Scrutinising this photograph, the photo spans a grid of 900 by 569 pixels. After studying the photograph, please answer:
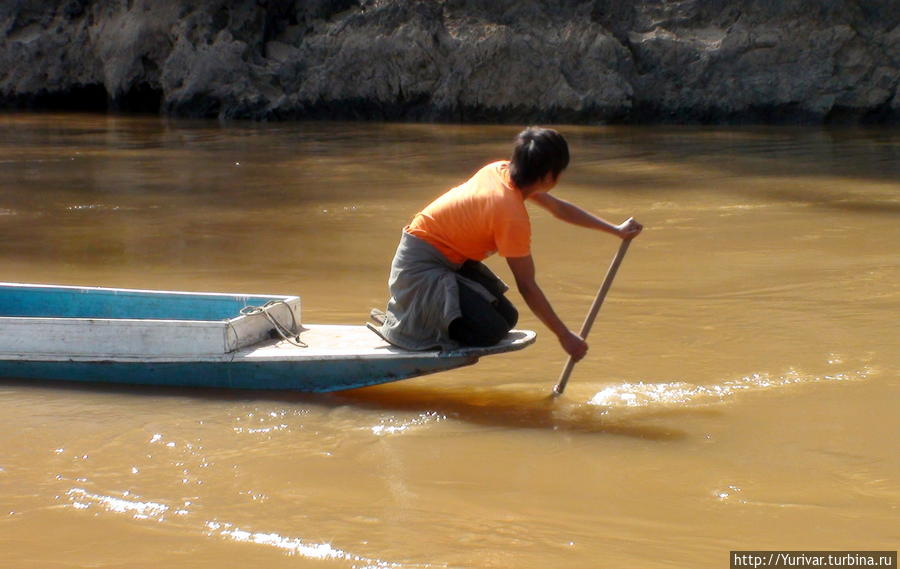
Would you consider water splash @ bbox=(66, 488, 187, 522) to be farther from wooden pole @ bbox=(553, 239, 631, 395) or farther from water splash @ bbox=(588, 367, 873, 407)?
water splash @ bbox=(588, 367, 873, 407)

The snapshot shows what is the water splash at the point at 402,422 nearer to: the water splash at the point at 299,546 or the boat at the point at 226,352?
the boat at the point at 226,352

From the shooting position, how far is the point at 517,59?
16.9 m

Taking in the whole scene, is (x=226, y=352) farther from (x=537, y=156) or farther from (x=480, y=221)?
(x=537, y=156)

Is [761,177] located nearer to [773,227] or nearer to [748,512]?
[773,227]

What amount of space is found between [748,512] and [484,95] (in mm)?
13930

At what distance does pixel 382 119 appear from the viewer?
703 inches

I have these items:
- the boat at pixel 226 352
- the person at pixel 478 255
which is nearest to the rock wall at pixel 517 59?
the boat at pixel 226 352

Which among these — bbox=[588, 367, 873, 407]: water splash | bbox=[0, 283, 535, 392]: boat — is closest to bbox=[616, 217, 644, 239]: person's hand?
bbox=[0, 283, 535, 392]: boat

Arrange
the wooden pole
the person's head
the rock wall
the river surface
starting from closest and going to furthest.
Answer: the river surface, the person's head, the wooden pole, the rock wall

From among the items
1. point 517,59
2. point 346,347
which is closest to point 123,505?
point 346,347

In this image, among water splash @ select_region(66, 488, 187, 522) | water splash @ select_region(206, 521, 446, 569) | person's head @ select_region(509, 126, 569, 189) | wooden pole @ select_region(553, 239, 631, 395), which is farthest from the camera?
wooden pole @ select_region(553, 239, 631, 395)

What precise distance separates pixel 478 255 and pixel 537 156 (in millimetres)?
517

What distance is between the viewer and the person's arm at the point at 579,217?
14.8ft

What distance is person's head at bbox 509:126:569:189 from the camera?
411cm
